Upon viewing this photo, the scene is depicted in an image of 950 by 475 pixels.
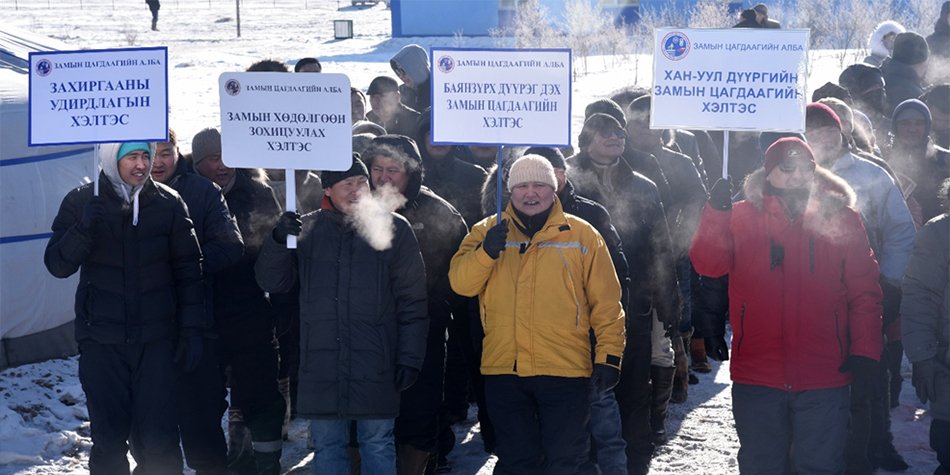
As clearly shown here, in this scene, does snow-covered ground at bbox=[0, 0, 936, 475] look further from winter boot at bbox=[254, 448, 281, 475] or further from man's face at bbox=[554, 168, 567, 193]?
man's face at bbox=[554, 168, 567, 193]

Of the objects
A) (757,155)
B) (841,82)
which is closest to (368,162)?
(757,155)

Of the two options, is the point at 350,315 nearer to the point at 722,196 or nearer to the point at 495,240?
the point at 495,240

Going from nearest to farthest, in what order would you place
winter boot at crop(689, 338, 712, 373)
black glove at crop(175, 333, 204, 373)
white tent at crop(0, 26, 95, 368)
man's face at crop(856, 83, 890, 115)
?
black glove at crop(175, 333, 204, 373) < white tent at crop(0, 26, 95, 368) < winter boot at crop(689, 338, 712, 373) < man's face at crop(856, 83, 890, 115)

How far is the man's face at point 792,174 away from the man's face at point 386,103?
377 centimetres

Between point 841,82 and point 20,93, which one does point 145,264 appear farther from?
point 841,82

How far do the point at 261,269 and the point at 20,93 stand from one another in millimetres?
3468

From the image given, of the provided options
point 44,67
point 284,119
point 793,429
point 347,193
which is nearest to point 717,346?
point 793,429

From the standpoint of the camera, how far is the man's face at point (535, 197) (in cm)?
511

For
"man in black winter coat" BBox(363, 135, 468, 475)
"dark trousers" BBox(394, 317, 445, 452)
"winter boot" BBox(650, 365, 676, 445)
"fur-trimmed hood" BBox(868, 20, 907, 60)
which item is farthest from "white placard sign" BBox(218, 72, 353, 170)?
"fur-trimmed hood" BBox(868, 20, 907, 60)

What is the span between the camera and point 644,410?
5.82 meters

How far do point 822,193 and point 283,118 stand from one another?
241cm

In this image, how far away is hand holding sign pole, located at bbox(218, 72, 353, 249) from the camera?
17.5 feet

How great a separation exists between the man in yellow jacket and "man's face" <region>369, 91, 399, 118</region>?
326 centimetres

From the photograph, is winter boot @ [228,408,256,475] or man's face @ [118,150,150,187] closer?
man's face @ [118,150,150,187]
